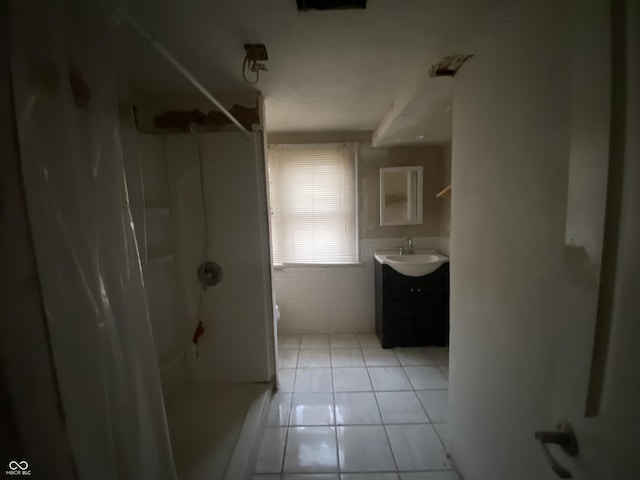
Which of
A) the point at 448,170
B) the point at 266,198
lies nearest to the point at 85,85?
the point at 266,198

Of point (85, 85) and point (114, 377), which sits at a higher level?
point (85, 85)

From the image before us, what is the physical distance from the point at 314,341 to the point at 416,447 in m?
1.46

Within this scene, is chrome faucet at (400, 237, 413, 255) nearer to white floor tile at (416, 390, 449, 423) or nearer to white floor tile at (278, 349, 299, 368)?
white floor tile at (416, 390, 449, 423)

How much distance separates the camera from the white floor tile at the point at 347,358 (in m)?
2.45

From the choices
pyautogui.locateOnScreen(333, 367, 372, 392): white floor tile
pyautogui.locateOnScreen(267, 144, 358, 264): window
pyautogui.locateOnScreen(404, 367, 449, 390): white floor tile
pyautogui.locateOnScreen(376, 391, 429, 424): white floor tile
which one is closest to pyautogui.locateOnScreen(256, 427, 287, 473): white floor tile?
pyautogui.locateOnScreen(333, 367, 372, 392): white floor tile

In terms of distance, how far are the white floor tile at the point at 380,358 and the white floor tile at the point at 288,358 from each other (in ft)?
2.12

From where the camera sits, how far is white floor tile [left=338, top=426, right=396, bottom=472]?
146 centimetres

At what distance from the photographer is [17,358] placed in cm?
51

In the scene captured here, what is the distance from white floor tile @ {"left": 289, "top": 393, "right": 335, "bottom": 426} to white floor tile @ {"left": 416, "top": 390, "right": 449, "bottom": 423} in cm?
65

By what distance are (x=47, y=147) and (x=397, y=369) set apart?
2.52 meters

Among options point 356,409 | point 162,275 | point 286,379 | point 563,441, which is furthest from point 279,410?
point 563,441

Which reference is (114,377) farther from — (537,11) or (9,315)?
(537,11)

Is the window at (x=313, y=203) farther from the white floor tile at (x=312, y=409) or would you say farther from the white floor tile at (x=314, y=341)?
the white floor tile at (x=312, y=409)

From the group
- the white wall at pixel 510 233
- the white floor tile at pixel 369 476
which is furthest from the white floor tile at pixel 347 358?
the white wall at pixel 510 233
